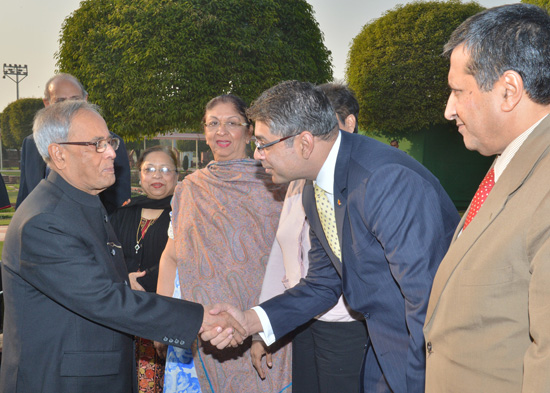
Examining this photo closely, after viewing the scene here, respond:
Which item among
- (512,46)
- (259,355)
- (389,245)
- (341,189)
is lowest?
(259,355)

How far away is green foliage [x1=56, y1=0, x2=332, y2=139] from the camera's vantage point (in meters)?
11.7

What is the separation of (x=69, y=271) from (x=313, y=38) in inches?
460

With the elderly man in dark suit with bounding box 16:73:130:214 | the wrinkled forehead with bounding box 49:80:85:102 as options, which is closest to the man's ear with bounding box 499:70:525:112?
the elderly man in dark suit with bounding box 16:73:130:214

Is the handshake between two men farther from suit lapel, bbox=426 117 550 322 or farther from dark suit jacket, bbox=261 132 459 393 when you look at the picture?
suit lapel, bbox=426 117 550 322

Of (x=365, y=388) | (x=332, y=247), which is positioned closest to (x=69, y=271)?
(x=332, y=247)

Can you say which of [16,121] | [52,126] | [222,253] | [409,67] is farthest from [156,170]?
[409,67]

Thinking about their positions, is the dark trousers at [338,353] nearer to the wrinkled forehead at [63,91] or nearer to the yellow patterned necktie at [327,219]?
the yellow patterned necktie at [327,219]

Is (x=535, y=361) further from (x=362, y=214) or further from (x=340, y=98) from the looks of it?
(x=340, y=98)

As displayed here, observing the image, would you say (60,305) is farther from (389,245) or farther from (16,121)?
(16,121)

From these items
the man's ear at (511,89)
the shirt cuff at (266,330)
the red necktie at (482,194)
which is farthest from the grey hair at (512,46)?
the shirt cuff at (266,330)

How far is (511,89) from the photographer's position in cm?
141

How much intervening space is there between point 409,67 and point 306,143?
50.5 feet

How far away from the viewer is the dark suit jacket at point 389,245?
5.88 feet

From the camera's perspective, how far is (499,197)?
1297mm
